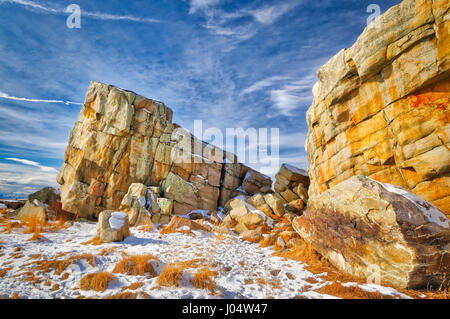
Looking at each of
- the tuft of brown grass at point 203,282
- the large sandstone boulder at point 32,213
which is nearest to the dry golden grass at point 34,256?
the tuft of brown grass at point 203,282

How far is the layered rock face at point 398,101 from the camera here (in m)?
8.85

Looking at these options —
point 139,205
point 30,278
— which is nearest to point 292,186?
point 139,205

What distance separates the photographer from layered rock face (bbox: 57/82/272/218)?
19156mm

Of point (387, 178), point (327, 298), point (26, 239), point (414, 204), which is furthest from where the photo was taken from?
point (387, 178)

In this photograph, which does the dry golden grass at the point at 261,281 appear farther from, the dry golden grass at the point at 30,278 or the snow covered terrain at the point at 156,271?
the dry golden grass at the point at 30,278

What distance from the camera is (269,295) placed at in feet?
16.6

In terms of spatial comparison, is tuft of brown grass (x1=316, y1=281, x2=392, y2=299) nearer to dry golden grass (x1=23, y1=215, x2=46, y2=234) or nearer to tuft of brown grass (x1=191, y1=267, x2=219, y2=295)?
tuft of brown grass (x1=191, y1=267, x2=219, y2=295)

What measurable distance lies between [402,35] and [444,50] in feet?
6.97

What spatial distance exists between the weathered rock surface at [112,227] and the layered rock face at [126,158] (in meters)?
9.53

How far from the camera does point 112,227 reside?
9.54 meters

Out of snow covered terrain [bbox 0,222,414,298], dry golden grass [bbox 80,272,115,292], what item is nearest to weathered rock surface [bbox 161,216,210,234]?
snow covered terrain [bbox 0,222,414,298]
